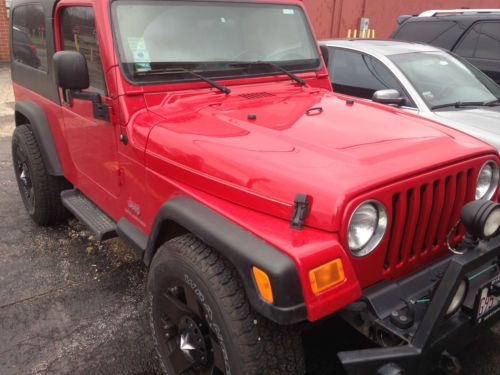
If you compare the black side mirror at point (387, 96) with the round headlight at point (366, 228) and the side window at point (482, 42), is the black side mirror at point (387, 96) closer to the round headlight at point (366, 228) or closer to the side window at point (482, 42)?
the round headlight at point (366, 228)

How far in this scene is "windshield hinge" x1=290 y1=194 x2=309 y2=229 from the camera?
173 cm

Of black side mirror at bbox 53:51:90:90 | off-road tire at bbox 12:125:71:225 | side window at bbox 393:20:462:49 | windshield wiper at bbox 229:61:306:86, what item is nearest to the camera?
black side mirror at bbox 53:51:90:90

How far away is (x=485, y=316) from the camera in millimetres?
1910

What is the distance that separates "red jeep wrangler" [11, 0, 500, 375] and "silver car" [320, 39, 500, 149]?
169 cm

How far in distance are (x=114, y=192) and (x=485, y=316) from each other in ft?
6.94

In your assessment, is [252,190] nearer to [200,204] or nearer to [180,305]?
[200,204]

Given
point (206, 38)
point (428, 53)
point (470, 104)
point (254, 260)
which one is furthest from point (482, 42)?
point (254, 260)

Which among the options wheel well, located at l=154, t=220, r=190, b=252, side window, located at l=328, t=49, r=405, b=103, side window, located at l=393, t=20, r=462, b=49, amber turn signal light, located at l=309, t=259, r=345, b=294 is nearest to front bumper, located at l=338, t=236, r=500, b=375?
amber turn signal light, located at l=309, t=259, r=345, b=294

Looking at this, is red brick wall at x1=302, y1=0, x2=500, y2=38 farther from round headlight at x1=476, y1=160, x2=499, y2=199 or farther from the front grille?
the front grille

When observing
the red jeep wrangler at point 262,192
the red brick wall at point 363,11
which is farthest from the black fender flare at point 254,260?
the red brick wall at point 363,11

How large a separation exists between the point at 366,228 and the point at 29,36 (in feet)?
11.0

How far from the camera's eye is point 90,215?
3.18 m

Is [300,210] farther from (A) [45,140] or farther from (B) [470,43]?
(B) [470,43]

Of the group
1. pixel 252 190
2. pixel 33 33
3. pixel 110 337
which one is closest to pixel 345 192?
pixel 252 190
